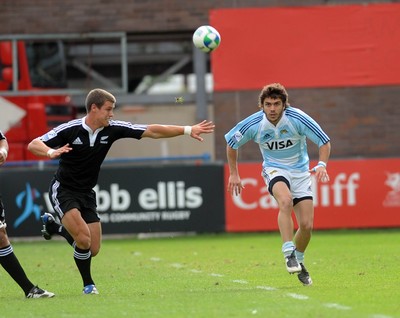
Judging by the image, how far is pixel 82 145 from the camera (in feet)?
36.3

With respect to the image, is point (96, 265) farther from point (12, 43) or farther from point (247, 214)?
point (12, 43)

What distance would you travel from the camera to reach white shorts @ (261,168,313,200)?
11617mm

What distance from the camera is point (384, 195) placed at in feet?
71.2

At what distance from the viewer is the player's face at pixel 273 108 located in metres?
11.4

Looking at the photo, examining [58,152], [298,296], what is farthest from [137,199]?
[298,296]

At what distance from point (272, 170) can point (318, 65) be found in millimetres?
12109

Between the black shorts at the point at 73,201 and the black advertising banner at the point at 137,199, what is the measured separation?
1015 cm

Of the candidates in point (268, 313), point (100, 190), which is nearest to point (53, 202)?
point (268, 313)

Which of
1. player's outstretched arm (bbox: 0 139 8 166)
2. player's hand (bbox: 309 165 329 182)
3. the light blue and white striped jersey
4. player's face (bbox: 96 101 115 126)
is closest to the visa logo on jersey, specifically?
the light blue and white striped jersey

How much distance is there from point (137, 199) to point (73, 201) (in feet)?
34.2

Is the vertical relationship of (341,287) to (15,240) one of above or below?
above

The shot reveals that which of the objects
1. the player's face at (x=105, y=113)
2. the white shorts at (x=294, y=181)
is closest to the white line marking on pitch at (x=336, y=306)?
the white shorts at (x=294, y=181)

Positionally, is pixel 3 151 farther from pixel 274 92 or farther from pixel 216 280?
pixel 216 280

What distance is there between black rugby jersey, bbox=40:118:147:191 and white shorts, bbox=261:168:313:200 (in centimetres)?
150
